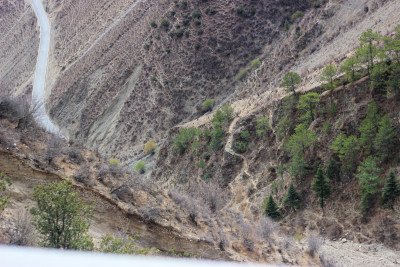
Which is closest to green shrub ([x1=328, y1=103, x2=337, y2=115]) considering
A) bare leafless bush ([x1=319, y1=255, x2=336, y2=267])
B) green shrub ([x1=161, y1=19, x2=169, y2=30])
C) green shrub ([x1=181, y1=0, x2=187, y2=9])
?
bare leafless bush ([x1=319, y1=255, x2=336, y2=267])

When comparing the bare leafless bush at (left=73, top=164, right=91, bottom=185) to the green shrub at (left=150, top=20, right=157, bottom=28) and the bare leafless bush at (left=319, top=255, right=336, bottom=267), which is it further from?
the green shrub at (left=150, top=20, right=157, bottom=28)

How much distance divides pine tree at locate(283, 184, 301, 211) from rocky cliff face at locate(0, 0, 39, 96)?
183 feet

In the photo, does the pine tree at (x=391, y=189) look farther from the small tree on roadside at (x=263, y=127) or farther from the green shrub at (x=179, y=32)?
the green shrub at (x=179, y=32)

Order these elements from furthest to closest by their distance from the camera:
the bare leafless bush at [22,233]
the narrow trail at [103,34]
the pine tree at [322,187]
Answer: the narrow trail at [103,34], the pine tree at [322,187], the bare leafless bush at [22,233]

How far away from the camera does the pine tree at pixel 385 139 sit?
20641 mm

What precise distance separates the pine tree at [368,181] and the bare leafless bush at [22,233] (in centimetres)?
1749

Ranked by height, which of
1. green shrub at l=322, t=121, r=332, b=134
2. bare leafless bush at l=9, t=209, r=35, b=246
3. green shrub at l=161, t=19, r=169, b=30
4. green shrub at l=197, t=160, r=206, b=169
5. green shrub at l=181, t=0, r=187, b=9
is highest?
green shrub at l=181, t=0, r=187, b=9

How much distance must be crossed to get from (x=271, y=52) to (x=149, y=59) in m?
19.7

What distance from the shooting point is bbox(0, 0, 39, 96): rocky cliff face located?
230 feet

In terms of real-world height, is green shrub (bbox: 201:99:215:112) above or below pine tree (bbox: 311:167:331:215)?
above

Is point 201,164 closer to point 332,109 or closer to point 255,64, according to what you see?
point 332,109

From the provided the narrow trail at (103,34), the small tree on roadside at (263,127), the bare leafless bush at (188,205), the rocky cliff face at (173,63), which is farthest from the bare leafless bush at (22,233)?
the narrow trail at (103,34)

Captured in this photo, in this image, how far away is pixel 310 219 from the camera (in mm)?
22422

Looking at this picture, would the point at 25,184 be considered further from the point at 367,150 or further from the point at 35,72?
the point at 35,72
